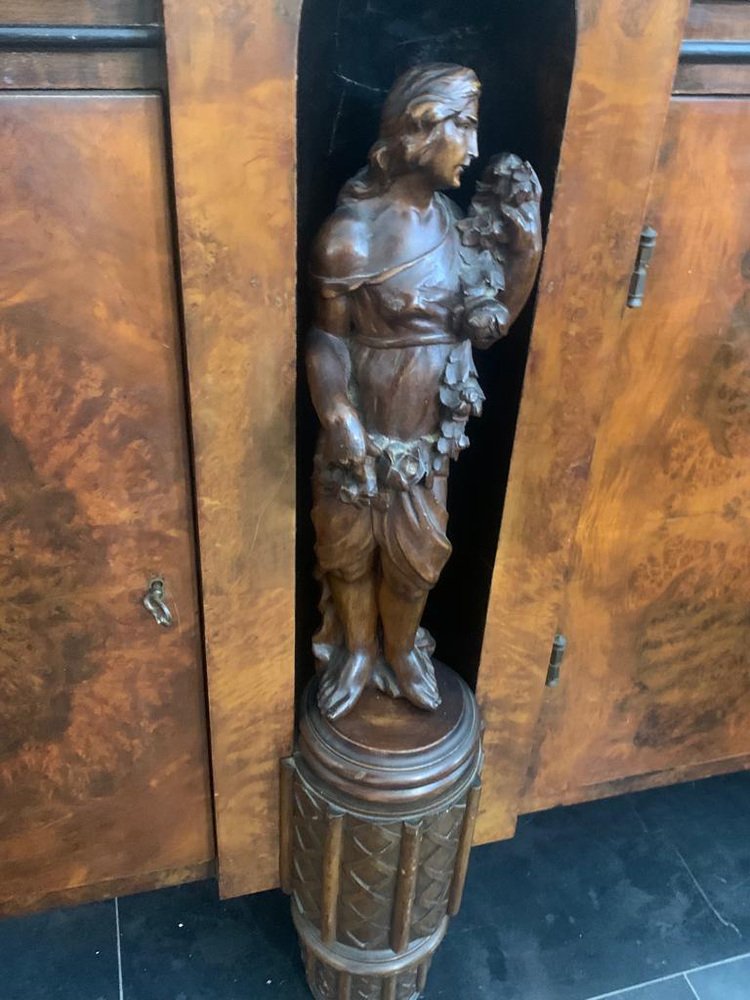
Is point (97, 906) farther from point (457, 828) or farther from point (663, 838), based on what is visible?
point (663, 838)

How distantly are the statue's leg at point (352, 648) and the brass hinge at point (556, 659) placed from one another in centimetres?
28

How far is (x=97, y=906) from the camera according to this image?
1.51m

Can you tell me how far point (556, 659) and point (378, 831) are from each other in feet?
1.19

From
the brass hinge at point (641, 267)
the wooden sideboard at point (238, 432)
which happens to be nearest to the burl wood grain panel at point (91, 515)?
the wooden sideboard at point (238, 432)

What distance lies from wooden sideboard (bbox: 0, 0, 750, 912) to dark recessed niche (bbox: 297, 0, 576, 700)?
33 mm

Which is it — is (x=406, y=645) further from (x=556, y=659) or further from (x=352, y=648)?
(x=556, y=659)

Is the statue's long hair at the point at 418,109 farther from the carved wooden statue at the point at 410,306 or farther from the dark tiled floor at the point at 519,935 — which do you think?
the dark tiled floor at the point at 519,935

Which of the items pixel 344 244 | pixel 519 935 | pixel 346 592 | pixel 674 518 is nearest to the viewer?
pixel 344 244

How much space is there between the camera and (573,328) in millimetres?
1029

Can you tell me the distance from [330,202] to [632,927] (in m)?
1.26

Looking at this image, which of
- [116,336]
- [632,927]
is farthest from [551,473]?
[632,927]

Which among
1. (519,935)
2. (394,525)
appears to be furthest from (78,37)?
(519,935)

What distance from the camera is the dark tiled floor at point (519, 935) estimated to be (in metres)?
1.42

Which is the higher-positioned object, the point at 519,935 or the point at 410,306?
the point at 410,306
